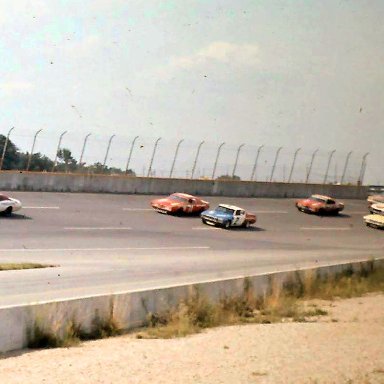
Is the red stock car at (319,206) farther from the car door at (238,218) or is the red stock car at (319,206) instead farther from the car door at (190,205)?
the car door at (238,218)

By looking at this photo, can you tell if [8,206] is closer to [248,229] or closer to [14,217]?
[14,217]

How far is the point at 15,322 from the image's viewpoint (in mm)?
12969

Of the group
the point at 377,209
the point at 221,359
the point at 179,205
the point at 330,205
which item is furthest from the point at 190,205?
the point at 221,359

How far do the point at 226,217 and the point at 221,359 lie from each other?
75.8 ft

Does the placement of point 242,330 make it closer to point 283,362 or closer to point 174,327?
point 174,327

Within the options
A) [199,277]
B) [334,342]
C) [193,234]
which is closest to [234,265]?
[199,277]

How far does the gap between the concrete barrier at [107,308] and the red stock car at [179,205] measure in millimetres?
17574

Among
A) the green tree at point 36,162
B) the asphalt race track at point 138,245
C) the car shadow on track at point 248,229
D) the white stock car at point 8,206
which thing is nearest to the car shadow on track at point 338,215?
the asphalt race track at point 138,245

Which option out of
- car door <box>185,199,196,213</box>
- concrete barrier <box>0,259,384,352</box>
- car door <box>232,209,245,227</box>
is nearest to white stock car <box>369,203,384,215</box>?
car door <box>232,209,245,227</box>

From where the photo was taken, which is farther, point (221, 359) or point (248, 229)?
point (248, 229)

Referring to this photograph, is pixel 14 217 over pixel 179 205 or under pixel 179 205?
under

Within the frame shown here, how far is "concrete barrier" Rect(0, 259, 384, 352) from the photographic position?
1295 centimetres

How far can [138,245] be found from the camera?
28.0m

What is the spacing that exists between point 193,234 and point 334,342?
58.4 feet
